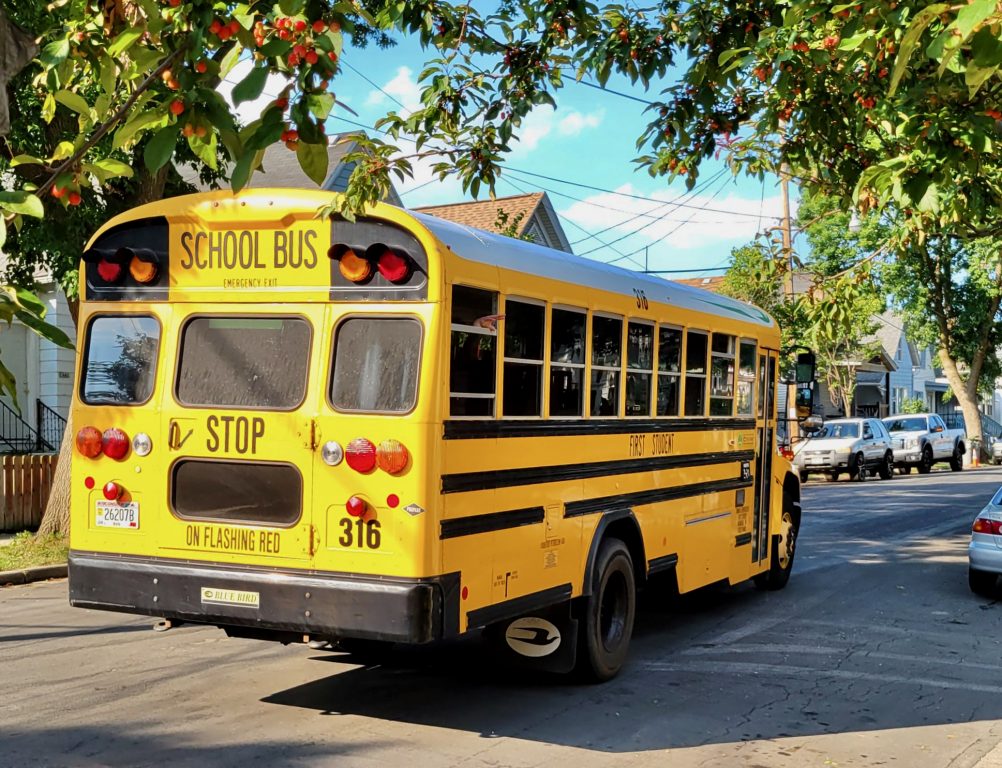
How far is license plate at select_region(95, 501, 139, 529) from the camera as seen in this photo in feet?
20.9

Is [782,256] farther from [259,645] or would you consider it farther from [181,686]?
[181,686]

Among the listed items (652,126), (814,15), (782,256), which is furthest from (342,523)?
(782,256)

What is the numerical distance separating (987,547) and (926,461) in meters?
25.7

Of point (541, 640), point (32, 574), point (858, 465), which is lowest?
point (32, 574)

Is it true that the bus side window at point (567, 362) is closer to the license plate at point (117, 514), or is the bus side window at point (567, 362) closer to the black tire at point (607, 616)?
the black tire at point (607, 616)

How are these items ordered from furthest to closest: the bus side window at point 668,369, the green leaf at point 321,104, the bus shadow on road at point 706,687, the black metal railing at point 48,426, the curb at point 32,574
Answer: the black metal railing at point 48,426, the curb at point 32,574, the bus side window at point 668,369, the bus shadow on road at point 706,687, the green leaf at point 321,104

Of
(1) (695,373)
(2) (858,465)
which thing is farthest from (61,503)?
(2) (858,465)

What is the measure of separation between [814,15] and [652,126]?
8.71ft

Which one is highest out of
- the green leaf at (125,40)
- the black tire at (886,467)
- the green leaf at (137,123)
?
the green leaf at (125,40)

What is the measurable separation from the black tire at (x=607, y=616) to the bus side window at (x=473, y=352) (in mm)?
1726

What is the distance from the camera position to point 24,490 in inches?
593

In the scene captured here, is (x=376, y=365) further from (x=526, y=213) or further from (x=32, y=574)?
(x=526, y=213)

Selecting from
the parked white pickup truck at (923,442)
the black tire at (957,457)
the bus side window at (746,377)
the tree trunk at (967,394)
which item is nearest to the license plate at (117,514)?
the bus side window at (746,377)

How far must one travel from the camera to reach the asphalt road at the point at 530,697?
605cm
